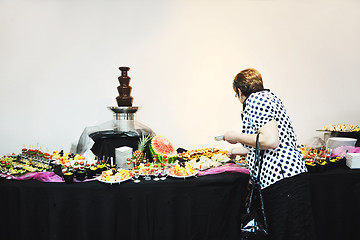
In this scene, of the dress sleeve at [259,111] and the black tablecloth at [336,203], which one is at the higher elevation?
the dress sleeve at [259,111]

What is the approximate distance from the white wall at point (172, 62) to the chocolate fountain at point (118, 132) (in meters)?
0.59

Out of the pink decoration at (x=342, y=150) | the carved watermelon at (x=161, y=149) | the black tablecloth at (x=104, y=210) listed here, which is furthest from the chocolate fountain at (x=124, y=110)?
the pink decoration at (x=342, y=150)

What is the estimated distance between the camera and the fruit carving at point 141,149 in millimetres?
2168

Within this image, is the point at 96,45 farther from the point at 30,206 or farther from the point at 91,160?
the point at 30,206

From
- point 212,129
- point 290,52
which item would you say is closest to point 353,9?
point 290,52

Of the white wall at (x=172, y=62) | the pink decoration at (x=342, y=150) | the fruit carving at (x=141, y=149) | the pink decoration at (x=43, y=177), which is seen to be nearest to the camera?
the pink decoration at (x=43, y=177)

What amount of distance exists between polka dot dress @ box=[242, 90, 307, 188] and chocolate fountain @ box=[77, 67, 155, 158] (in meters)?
1.12

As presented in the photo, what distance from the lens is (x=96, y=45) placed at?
293cm

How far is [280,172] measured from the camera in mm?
1577

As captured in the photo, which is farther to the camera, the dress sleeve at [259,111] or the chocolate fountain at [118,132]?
the chocolate fountain at [118,132]

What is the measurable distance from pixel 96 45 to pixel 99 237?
2.13 meters

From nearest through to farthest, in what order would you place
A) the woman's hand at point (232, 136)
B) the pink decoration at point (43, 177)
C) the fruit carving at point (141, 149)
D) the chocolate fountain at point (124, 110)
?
the woman's hand at point (232, 136), the pink decoration at point (43, 177), the fruit carving at point (141, 149), the chocolate fountain at point (124, 110)

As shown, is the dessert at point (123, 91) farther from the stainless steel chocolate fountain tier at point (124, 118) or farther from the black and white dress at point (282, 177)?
the black and white dress at point (282, 177)

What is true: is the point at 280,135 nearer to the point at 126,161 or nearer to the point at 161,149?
the point at 161,149
